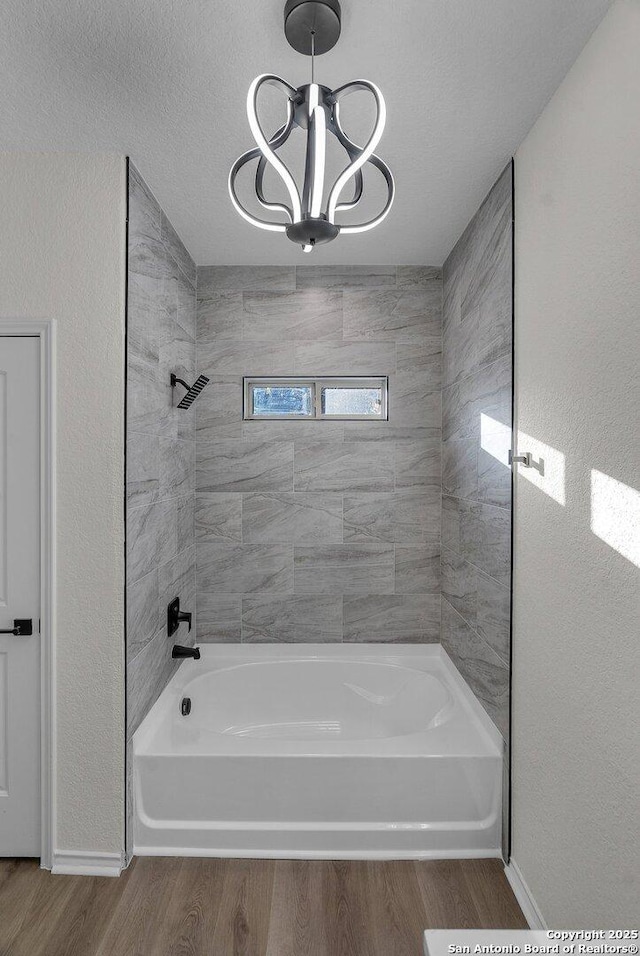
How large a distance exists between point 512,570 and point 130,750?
158 cm

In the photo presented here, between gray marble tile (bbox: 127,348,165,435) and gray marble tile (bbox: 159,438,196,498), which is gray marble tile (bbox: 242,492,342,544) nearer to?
gray marble tile (bbox: 159,438,196,498)

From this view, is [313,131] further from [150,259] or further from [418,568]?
[418,568]

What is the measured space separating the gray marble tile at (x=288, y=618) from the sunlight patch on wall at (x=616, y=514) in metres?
1.94

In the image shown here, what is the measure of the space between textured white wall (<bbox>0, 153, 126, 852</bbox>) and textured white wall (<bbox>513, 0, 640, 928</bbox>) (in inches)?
57.0

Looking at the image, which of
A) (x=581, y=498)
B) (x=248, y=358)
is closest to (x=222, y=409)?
(x=248, y=358)

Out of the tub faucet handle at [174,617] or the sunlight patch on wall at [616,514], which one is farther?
the tub faucet handle at [174,617]

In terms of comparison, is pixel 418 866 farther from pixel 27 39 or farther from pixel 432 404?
pixel 27 39

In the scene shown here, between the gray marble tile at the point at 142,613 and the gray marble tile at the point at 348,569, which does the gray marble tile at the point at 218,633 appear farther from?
the gray marble tile at the point at 142,613

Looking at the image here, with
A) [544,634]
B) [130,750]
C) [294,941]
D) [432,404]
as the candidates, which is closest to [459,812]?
[294,941]

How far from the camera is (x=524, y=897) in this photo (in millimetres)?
1871

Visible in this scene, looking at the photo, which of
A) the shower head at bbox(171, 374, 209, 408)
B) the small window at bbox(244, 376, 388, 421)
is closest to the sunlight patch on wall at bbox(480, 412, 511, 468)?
the small window at bbox(244, 376, 388, 421)

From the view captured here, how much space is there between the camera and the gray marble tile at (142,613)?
7.04ft

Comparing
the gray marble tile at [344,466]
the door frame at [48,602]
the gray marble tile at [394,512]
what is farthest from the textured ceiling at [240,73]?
the gray marble tile at [394,512]

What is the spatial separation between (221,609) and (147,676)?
2.74 feet
